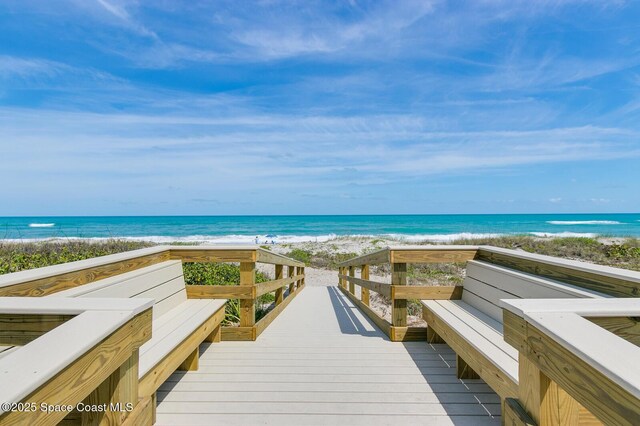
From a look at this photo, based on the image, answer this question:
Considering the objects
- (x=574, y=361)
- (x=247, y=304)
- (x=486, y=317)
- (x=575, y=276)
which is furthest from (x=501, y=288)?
(x=247, y=304)

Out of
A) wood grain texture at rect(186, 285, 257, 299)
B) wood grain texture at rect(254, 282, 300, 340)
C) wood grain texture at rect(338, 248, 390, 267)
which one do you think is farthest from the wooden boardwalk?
wood grain texture at rect(338, 248, 390, 267)

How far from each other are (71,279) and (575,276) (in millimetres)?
3383

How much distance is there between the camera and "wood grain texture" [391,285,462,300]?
12.4ft

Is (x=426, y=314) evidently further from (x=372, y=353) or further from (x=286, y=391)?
(x=286, y=391)

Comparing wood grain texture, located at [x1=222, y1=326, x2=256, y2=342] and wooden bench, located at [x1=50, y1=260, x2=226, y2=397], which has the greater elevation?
wooden bench, located at [x1=50, y1=260, x2=226, y2=397]

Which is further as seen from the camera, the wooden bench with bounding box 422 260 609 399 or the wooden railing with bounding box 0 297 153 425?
the wooden bench with bounding box 422 260 609 399

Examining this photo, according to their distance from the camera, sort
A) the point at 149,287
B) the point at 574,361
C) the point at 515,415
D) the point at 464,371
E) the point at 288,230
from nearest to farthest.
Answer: the point at 574,361, the point at 515,415, the point at 464,371, the point at 149,287, the point at 288,230

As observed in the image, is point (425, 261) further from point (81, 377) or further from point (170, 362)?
point (81, 377)

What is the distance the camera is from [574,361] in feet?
3.73

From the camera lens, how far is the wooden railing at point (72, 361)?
88cm

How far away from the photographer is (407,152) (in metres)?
33.6

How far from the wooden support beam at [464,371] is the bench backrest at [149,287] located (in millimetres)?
2283

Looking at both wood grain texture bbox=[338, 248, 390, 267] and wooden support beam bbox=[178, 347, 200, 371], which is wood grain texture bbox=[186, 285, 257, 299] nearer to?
wooden support beam bbox=[178, 347, 200, 371]

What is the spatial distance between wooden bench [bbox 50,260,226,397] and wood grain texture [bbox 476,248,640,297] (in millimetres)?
2596
